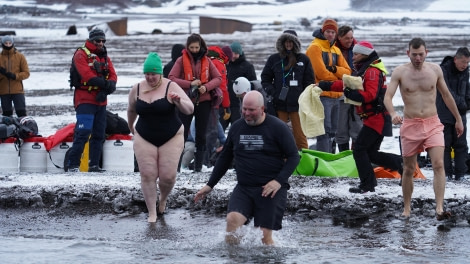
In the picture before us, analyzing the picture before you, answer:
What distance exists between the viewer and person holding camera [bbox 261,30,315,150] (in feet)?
35.3

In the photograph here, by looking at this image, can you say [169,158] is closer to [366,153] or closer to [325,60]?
[366,153]

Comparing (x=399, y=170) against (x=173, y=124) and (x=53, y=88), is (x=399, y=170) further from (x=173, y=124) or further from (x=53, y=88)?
(x=53, y=88)

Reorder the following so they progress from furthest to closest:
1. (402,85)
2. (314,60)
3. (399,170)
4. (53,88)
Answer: (53,88) → (314,60) → (399,170) → (402,85)

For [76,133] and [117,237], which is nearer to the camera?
[117,237]

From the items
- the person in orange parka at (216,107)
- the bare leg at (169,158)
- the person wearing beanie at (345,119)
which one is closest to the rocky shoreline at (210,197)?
the bare leg at (169,158)

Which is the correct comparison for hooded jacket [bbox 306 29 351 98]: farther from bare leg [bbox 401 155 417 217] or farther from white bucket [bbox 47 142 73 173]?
white bucket [bbox 47 142 73 173]

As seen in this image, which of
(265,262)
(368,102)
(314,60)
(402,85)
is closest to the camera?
(265,262)

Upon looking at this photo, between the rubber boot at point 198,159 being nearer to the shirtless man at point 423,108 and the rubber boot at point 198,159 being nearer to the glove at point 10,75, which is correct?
the shirtless man at point 423,108

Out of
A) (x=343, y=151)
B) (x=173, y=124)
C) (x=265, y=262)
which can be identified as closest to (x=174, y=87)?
(x=173, y=124)

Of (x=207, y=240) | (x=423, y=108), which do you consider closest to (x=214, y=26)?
(x=423, y=108)

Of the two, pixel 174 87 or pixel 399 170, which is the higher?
pixel 174 87

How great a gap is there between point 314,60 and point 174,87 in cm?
305

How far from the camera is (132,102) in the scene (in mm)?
8695

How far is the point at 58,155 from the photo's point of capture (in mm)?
11367
